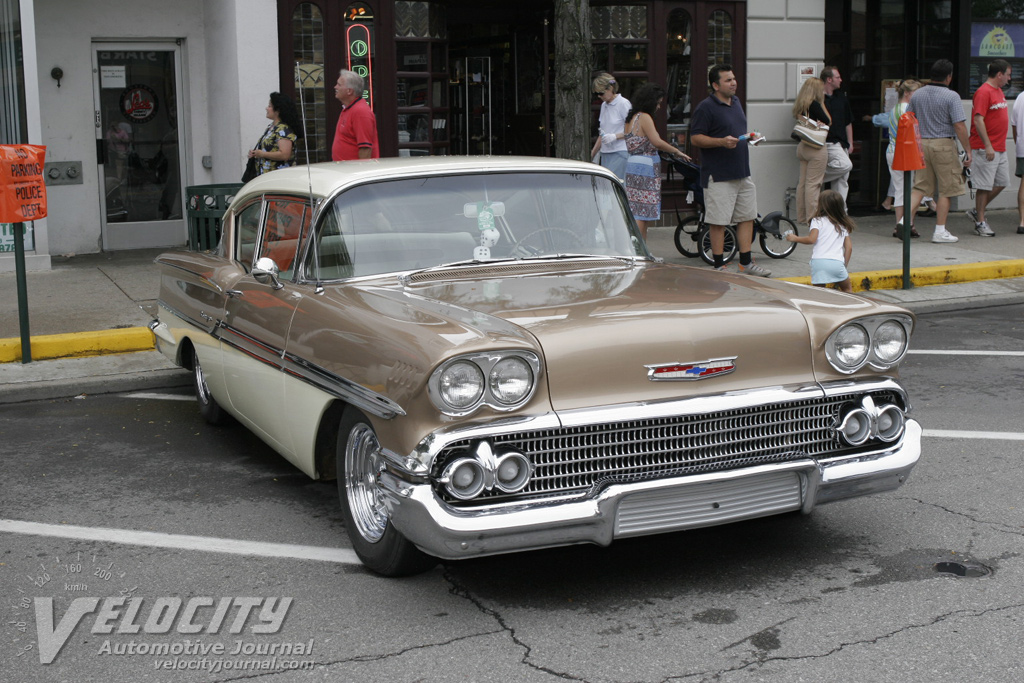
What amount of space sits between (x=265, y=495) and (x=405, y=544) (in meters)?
1.48

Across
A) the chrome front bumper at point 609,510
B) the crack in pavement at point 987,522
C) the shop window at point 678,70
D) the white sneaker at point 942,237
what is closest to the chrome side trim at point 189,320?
Answer: the chrome front bumper at point 609,510

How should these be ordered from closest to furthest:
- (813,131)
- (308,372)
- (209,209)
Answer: (308,372) < (209,209) < (813,131)

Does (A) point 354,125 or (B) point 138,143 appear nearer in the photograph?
(A) point 354,125

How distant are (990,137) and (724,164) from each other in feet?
16.6

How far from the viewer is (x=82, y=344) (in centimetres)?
834

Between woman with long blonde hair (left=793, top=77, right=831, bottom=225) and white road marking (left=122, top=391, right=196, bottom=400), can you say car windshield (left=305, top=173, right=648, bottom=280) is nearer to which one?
white road marking (left=122, top=391, right=196, bottom=400)

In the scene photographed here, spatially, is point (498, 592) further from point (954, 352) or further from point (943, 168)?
point (943, 168)

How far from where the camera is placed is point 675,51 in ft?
A: 47.1

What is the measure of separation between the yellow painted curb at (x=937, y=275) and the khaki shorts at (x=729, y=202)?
2.52 feet

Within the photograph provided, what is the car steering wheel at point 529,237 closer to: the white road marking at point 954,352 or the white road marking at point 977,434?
the white road marking at point 977,434

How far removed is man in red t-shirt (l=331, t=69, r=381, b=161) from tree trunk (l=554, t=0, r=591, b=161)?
5.45 ft

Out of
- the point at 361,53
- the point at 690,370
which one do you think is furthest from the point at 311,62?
the point at 690,370

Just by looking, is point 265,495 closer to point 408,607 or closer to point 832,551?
point 408,607

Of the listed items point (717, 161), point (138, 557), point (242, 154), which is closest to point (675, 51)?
point (717, 161)
